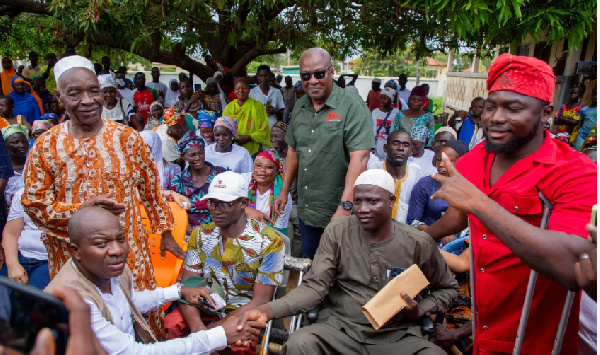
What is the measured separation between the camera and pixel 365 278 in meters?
2.76

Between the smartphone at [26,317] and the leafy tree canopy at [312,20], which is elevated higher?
the leafy tree canopy at [312,20]

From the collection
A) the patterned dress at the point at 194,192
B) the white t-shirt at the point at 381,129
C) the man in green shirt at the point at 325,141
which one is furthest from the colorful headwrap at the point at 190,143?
the white t-shirt at the point at 381,129

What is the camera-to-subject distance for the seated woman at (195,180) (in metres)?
4.42

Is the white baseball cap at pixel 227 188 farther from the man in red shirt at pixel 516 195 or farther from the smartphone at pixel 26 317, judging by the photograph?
the smartphone at pixel 26 317

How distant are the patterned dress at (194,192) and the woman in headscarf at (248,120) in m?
1.76

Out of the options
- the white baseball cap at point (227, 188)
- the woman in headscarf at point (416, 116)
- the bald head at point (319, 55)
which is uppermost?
the bald head at point (319, 55)

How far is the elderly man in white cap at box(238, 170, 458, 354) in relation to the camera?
8.54ft

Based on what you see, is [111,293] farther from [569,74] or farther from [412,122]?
[569,74]

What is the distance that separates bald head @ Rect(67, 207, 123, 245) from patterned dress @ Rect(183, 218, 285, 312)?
0.93 m

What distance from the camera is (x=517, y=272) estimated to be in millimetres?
1921

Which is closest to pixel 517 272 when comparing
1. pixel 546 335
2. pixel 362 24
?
pixel 546 335

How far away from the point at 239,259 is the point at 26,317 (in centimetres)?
212

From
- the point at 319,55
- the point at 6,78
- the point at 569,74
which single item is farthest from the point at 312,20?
the point at 6,78

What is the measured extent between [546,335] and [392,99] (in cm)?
599
